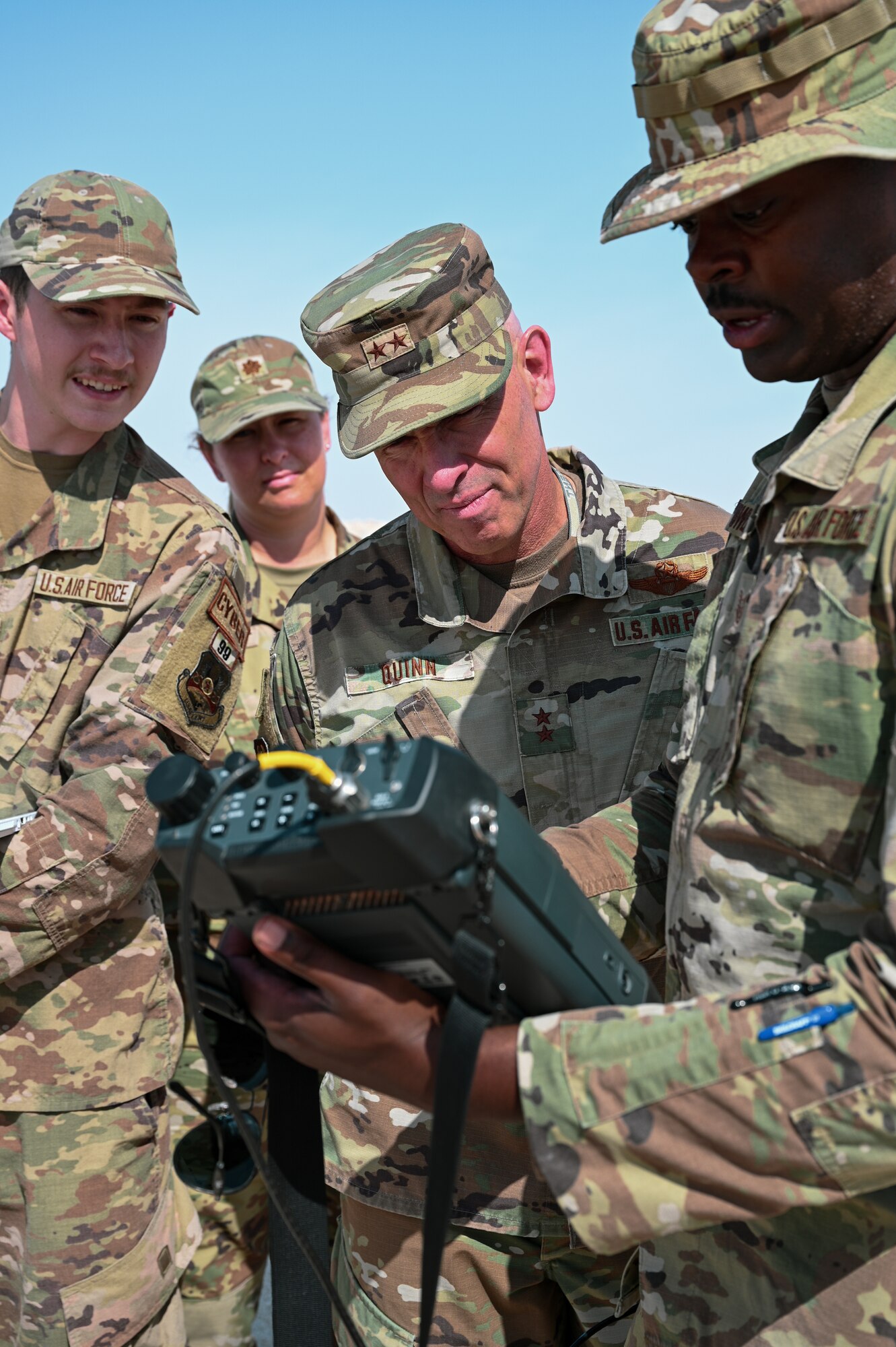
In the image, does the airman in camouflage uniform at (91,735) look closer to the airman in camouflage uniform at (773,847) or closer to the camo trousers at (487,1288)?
the camo trousers at (487,1288)

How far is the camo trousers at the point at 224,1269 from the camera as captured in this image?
12.8 ft

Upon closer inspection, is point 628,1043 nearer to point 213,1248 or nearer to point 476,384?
point 476,384

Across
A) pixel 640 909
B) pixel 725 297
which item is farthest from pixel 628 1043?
pixel 725 297

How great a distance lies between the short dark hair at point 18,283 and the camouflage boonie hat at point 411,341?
1235mm

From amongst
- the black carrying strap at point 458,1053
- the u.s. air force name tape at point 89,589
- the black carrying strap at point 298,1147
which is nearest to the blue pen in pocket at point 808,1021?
the black carrying strap at point 458,1053

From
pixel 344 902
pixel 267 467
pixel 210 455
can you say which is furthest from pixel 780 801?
pixel 210 455

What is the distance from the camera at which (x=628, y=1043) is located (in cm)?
138

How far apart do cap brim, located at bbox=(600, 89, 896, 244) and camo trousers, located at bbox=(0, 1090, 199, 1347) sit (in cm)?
251

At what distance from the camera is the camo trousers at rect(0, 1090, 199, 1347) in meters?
2.98

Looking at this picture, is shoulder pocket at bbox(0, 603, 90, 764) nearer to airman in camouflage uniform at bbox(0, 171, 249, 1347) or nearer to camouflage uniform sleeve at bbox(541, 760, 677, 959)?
airman in camouflage uniform at bbox(0, 171, 249, 1347)

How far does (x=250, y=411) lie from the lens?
4766 mm

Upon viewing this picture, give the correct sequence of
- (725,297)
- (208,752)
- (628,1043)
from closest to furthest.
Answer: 1. (628,1043)
2. (725,297)
3. (208,752)

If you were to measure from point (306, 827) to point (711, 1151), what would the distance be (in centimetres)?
55

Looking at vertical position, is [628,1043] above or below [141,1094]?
above
